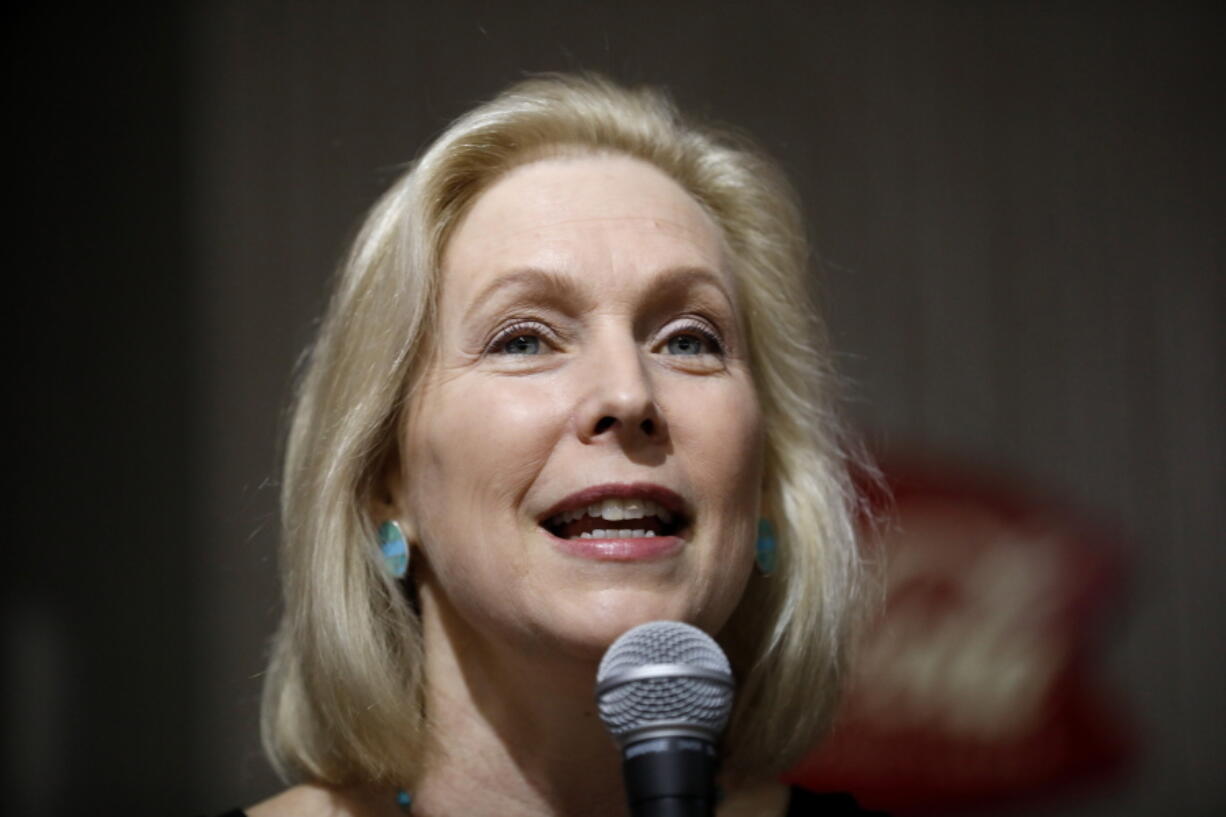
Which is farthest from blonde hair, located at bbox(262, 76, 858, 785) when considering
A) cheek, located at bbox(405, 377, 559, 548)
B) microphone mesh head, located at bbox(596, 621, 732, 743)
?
microphone mesh head, located at bbox(596, 621, 732, 743)

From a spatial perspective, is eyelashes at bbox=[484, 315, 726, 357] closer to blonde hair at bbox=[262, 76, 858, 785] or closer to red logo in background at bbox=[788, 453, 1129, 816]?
blonde hair at bbox=[262, 76, 858, 785]

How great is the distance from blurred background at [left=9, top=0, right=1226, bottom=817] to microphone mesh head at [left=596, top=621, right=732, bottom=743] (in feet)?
4.92

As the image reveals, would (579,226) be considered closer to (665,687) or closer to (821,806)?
(665,687)

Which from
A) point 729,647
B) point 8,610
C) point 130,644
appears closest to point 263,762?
point 130,644

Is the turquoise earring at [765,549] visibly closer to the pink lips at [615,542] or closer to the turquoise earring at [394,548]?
the pink lips at [615,542]

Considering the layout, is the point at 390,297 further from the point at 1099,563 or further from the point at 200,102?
the point at 1099,563

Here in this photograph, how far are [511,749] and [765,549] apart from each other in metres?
0.42

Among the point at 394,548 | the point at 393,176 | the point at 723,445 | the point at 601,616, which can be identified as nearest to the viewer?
the point at 601,616

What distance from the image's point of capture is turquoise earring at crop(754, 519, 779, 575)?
185 centimetres

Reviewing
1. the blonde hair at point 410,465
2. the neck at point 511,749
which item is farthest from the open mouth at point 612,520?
the blonde hair at point 410,465

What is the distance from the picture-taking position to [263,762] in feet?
9.00

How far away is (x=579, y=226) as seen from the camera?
5.58 feet

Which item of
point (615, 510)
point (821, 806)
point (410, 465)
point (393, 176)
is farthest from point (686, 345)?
point (393, 176)

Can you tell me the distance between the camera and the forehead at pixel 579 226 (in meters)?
1.68
